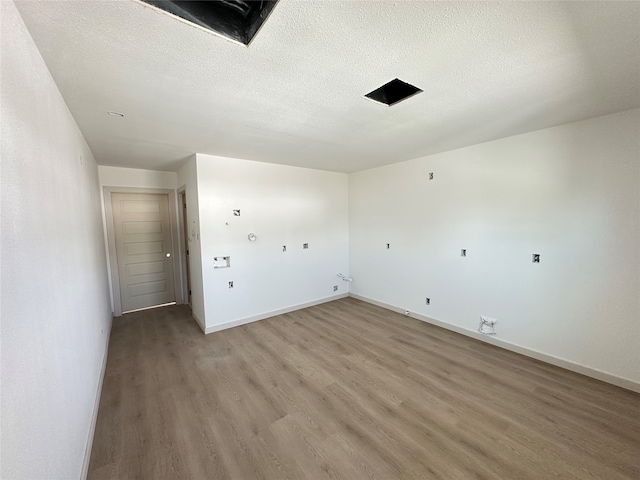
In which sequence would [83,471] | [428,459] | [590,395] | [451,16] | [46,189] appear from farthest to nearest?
[590,395]
[428,459]
[83,471]
[46,189]
[451,16]

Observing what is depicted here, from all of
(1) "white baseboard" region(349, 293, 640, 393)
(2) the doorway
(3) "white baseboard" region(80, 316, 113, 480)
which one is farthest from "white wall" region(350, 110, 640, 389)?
(3) "white baseboard" region(80, 316, 113, 480)

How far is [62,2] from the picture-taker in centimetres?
104

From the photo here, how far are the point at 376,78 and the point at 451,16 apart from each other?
53 centimetres

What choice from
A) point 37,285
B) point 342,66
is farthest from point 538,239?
point 37,285

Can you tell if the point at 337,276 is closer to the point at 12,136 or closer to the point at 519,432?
the point at 519,432

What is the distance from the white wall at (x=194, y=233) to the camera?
3.58m

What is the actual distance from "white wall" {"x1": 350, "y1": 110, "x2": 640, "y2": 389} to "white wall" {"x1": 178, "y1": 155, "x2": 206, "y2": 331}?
10.1 ft

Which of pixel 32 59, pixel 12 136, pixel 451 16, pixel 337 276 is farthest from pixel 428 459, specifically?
pixel 337 276

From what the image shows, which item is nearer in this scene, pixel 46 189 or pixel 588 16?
pixel 588 16

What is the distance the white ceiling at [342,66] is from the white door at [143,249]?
2056mm

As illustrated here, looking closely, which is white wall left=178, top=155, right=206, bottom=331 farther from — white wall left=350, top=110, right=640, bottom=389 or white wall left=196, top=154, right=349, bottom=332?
white wall left=350, top=110, right=640, bottom=389

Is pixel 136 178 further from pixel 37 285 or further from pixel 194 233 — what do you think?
pixel 37 285

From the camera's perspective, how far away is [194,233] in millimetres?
3795

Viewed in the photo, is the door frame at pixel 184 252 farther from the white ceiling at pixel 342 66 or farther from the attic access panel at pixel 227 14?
the attic access panel at pixel 227 14
